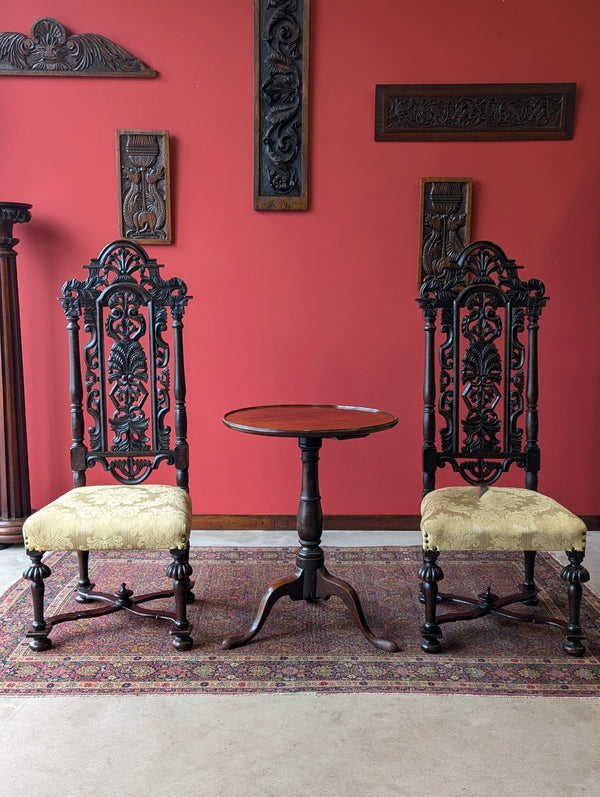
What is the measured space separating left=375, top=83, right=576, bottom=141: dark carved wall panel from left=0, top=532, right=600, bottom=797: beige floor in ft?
8.75

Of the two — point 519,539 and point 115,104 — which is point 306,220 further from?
point 519,539

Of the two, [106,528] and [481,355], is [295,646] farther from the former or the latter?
[481,355]

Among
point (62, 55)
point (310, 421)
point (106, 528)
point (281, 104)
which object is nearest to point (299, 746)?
point (106, 528)

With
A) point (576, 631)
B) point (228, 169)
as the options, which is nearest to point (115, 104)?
point (228, 169)

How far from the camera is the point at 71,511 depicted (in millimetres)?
2439

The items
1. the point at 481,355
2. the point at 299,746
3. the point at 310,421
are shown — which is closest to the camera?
the point at 299,746

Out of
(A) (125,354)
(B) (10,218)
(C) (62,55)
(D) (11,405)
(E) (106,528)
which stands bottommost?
(E) (106,528)

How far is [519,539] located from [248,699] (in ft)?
3.42

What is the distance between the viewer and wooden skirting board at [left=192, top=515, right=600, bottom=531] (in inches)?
147

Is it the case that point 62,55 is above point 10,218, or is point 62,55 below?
above

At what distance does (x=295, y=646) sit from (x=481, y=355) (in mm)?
1314

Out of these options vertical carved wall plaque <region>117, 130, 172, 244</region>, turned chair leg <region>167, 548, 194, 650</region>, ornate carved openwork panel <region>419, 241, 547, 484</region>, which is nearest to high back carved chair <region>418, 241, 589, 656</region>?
ornate carved openwork panel <region>419, 241, 547, 484</region>

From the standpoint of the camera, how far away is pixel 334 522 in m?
3.74

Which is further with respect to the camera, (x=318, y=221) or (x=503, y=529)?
(x=318, y=221)
